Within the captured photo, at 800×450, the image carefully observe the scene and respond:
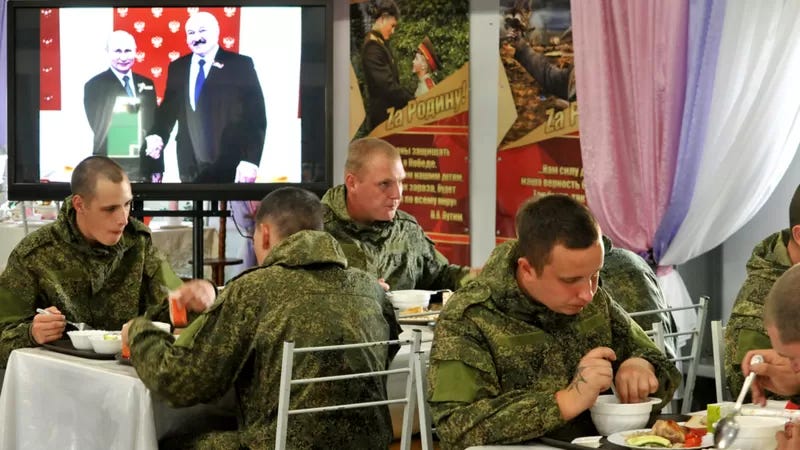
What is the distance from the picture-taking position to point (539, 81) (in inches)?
262

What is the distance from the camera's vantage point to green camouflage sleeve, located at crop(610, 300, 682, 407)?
124 inches

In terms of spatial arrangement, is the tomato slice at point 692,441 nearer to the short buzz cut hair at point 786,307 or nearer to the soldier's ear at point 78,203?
the short buzz cut hair at point 786,307

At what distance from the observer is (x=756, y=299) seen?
3652mm

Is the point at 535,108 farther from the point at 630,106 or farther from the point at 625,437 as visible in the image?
the point at 625,437

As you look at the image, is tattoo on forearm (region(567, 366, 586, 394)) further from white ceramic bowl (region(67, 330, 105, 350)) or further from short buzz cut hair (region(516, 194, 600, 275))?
white ceramic bowl (region(67, 330, 105, 350))

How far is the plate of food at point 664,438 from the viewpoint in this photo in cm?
271

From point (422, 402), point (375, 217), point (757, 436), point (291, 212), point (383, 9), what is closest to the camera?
point (757, 436)

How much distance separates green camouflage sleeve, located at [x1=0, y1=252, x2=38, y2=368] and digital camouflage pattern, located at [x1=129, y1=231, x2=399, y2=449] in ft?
2.07

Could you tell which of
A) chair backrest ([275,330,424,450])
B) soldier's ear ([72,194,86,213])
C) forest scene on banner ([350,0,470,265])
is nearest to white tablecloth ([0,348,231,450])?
chair backrest ([275,330,424,450])

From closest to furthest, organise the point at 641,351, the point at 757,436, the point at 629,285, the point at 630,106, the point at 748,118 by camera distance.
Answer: the point at 757,436
the point at 641,351
the point at 629,285
the point at 748,118
the point at 630,106

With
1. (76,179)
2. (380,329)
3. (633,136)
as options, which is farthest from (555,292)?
(633,136)

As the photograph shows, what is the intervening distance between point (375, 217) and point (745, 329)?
6.32ft

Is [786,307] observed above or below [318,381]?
above

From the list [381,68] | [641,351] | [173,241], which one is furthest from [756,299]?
[173,241]
